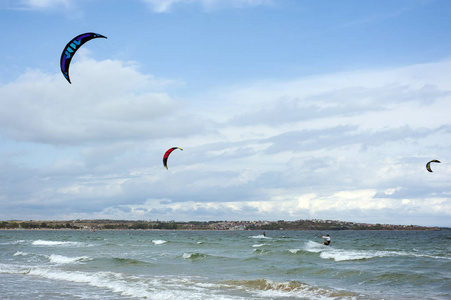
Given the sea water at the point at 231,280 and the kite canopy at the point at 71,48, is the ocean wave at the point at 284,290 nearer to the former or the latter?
the sea water at the point at 231,280

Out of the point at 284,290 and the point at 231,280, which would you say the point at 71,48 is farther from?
the point at 284,290

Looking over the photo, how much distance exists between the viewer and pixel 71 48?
15.8 metres

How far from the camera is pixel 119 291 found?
15789 mm

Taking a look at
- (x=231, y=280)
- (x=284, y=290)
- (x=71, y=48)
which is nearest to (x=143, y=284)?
(x=231, y=280)

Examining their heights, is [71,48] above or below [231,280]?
above

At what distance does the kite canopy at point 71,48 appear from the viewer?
15.6m

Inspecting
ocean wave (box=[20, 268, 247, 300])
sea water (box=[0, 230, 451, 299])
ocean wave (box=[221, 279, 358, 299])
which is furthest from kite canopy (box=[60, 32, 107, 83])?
ocean wave (box=[221, 279, 358, 299])

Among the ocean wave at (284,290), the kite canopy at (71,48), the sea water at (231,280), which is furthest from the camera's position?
the kite canopy at (71,48)

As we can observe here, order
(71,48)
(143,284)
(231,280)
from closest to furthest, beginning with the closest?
(71,48) → (143,284) → (231,280)

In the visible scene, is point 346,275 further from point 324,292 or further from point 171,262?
point 171,262

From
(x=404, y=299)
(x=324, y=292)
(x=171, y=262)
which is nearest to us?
(x=404, y=299)

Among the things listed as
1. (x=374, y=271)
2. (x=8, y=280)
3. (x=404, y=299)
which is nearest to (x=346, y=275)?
(x=374, y=271)

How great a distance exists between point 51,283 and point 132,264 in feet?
24.0

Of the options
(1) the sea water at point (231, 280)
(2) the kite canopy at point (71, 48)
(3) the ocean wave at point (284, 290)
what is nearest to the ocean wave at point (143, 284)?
(1) the sea water at point (231, 280)
